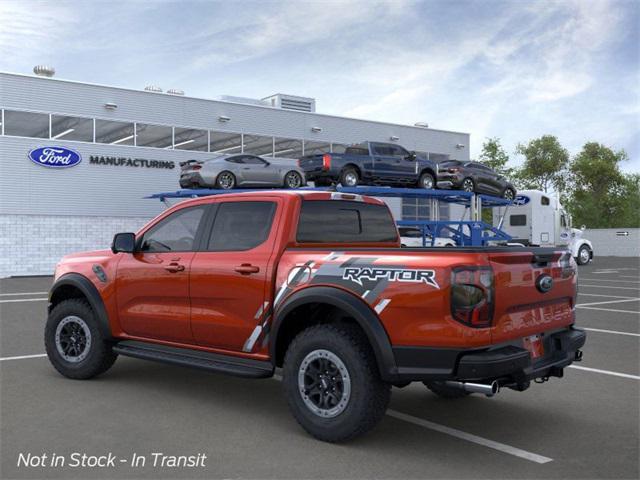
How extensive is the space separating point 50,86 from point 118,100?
274 cm

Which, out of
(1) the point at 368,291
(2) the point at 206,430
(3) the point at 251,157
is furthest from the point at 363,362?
(3) the point at 251,157

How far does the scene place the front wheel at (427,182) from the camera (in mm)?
21781

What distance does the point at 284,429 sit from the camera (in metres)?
4.98

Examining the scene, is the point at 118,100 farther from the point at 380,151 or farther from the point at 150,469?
the point at 150,469

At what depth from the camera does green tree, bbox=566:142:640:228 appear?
68.6 meters

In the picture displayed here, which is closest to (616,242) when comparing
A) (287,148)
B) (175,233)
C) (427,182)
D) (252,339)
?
(287,148)

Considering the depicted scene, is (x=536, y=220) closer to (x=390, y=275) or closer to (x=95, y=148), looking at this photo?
(x=95, y=148)

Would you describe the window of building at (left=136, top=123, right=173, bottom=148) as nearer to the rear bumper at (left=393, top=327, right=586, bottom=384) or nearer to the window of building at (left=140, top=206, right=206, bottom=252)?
the window of building at (left=140, top=206, right=206, bottom=252)

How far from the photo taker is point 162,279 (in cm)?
591

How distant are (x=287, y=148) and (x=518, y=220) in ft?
38.1

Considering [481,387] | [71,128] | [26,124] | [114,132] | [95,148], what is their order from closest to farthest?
[481,387] → [26,124] → [71,128] → [95,148] → [114,132]

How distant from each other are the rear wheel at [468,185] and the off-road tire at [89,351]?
17590mm

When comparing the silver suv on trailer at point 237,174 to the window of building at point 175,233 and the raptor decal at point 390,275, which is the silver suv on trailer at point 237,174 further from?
the raptor decal at point 390,275

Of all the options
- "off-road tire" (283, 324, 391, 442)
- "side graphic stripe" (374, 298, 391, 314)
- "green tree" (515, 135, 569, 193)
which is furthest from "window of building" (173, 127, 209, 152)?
"green tree" (515, 135, 569, 193)
